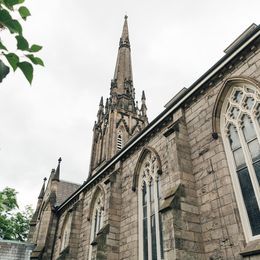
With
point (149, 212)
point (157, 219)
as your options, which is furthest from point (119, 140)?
point (157, 219)

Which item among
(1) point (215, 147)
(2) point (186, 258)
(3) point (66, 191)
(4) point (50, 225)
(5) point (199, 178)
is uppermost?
(3) point (66, 191)

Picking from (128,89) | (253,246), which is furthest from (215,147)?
(128,89)

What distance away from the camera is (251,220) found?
21.6 feet

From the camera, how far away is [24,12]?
1.80 metres

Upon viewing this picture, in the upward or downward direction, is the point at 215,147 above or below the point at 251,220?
above

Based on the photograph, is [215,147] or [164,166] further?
[164,166]

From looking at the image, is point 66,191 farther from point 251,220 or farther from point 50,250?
point 251,220

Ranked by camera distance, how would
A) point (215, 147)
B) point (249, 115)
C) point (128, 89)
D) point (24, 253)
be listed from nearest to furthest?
point (249, 115) < point (215, 147) < point (24, 253) < point (128, 89)

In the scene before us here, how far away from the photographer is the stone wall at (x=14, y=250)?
18.7 metres

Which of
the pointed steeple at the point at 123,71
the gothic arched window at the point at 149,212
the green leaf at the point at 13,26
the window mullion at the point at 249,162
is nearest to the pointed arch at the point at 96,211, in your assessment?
the gothic arched window at the point at 149,212

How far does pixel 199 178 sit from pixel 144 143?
13.1 feet

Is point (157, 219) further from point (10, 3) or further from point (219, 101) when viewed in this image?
point (10, 3)

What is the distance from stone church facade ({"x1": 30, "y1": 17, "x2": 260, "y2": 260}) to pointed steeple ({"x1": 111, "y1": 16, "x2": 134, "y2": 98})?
2223 cm

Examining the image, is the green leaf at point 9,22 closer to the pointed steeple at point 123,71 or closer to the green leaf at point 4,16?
the green leaf at point 4,16
